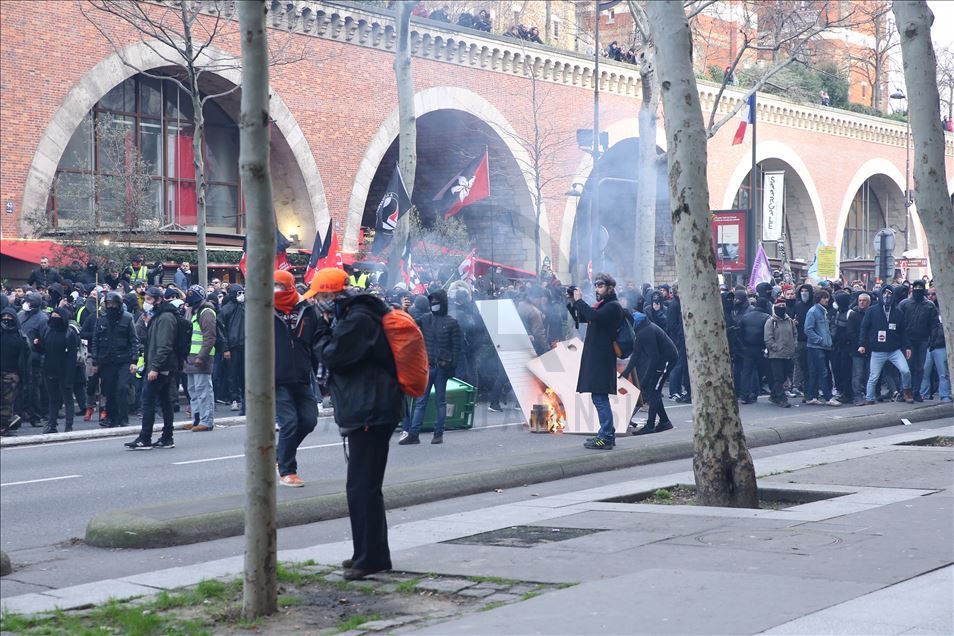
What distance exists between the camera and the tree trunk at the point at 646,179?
32.1 meters

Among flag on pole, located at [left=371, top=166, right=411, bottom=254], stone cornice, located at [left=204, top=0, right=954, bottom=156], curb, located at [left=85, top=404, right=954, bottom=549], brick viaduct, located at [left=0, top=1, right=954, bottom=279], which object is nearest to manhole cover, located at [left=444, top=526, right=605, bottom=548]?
curb, located at [left=85, top=404, right=954, bottom=549]

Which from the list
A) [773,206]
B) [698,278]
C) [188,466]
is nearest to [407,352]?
[698,278]

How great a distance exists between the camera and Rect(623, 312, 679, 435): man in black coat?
52.1 feet

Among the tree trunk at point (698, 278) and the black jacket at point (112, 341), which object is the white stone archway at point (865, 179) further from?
the tree trunk at point (698, 278)

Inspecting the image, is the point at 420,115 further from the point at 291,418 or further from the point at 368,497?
the point at 368,497

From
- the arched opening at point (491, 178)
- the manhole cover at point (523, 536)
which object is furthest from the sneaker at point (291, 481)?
the arched opening at point (491, 178)

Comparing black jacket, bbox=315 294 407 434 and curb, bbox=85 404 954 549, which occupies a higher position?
black jacket, bbox=315 294 407 434

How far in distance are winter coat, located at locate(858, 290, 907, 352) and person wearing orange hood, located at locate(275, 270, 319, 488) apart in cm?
1212

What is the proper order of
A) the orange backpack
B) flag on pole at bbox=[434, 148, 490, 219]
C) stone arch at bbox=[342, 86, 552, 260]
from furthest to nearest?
stone arch at bbox=[342, 86, 552, 260]
flag on pole at bbox=[434, 148, 490, 219]
the orange backpack

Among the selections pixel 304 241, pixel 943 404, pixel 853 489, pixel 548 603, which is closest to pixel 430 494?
pixel 853 489

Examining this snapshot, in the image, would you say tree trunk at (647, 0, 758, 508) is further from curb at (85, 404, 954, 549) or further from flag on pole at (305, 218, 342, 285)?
flag on pole at (305, 218, 342, 285)

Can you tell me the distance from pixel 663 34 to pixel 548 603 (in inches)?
203

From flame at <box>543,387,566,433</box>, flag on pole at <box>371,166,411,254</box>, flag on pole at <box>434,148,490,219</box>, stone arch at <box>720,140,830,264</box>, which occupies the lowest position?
flame at <box>543,387,566,433</box>

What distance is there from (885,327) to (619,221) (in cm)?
2674
